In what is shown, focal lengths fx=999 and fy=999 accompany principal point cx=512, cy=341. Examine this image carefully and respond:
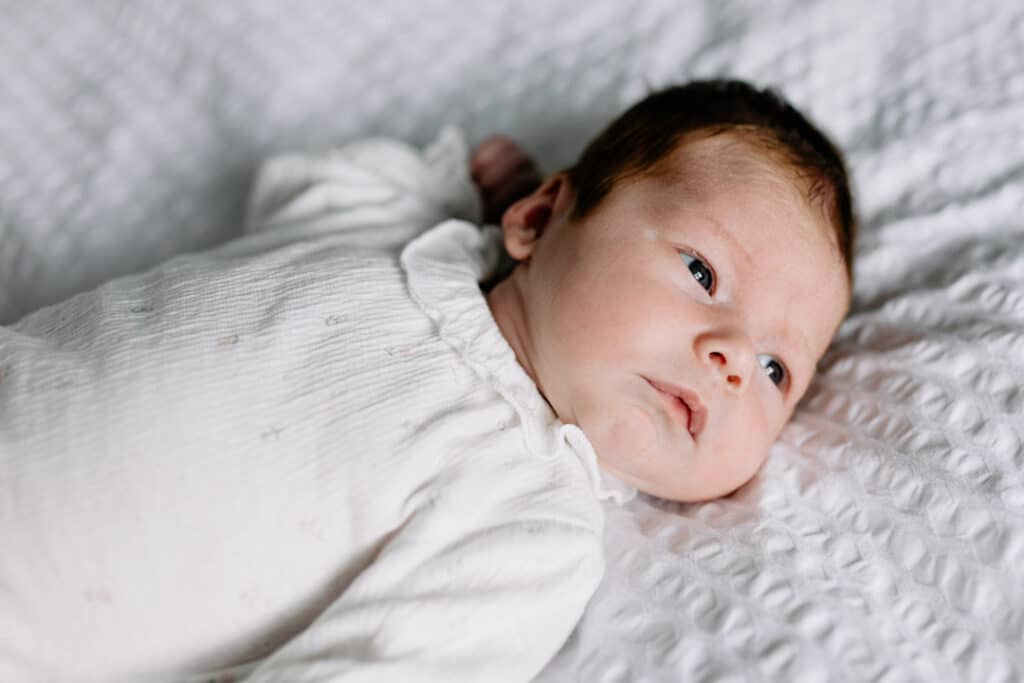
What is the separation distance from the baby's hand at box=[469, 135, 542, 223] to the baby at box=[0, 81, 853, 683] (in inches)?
7.6

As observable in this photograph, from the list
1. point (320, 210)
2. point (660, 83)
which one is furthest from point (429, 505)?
point (660, 83)

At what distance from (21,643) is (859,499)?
736 millimetres

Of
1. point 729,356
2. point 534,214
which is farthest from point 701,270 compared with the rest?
point 534,214

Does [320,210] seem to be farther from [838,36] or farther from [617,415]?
[838,36]

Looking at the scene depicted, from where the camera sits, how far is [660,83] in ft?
4.68

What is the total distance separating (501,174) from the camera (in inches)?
52.9

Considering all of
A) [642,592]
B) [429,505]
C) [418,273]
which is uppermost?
[418,273]

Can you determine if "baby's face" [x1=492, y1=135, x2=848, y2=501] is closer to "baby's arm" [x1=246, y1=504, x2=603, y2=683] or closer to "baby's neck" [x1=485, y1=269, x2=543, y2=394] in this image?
"baby's neck" [x1=485, y1=269, x2=543, y2=394]

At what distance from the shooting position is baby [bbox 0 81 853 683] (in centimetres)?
81

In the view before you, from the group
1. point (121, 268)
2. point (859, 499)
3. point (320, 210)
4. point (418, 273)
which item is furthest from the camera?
point (121, 268)

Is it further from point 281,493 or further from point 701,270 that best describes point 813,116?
point 281,493

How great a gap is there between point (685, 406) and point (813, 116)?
593 mm

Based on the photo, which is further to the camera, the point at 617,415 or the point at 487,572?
the point at 617,415

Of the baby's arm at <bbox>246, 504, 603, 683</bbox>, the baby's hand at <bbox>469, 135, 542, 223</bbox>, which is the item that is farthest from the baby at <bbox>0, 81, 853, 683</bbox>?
the baby's hand at <bbox>469, 135, 542, 223</bbox>
